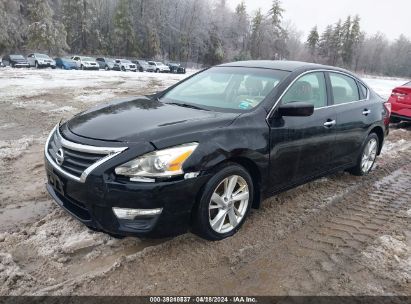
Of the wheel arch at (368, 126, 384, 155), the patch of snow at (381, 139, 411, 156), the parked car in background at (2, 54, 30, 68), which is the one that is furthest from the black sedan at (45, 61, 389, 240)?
the parked car in background at (2, 54, 30, 68)

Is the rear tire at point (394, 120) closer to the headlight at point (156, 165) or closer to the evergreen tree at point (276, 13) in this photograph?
the headlight at point (156, 165)

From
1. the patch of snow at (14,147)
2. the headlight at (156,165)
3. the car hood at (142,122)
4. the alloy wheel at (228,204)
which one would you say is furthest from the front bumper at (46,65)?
the headlight at (156,165)

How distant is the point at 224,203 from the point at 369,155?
3370 millimetres

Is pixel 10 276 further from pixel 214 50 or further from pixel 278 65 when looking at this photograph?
pixel 214 50

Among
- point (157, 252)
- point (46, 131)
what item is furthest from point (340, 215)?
point (46, 131)

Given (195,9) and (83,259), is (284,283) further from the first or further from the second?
(195,9)

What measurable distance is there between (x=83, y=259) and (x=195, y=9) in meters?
69.2

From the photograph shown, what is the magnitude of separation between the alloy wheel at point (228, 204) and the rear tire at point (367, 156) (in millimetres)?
2649

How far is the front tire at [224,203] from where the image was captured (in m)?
3.17

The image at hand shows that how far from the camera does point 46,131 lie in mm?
7469

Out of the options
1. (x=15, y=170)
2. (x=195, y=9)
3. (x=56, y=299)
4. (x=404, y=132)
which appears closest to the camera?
(x=56, y=299)

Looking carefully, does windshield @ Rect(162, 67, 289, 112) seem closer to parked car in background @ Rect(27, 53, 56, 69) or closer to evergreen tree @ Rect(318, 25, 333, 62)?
parked car in background @ Rect(27, 53, 56, 69)

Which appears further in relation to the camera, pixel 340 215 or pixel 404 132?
pixel 404 132

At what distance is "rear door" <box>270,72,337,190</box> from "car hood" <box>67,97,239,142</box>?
0.63 meters
